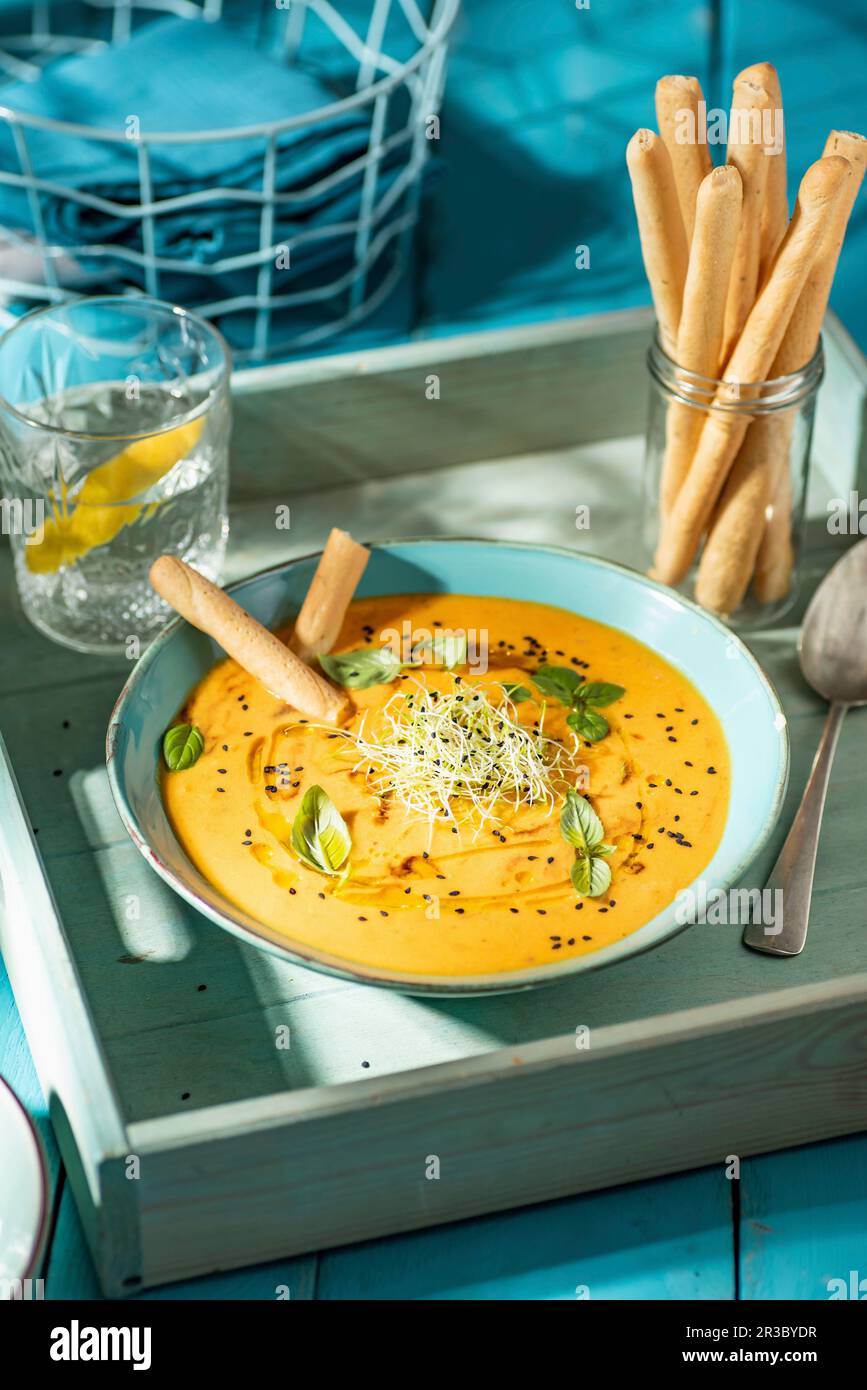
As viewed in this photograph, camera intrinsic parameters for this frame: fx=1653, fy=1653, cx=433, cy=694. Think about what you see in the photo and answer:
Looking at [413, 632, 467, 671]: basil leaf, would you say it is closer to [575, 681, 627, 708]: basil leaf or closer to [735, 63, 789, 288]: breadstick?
[575, 681, 627, 708]: basil leaf

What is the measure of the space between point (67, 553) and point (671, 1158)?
0.54 m

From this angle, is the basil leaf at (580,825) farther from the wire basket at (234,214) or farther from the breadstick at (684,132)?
the wire basket at (234,214)

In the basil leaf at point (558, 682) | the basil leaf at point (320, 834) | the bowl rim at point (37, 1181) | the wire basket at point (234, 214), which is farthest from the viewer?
the wire basket at point (234, 214)

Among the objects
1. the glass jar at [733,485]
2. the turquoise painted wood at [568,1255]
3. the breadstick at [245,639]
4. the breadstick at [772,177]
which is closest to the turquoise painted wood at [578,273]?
the turquoise painted wood at [568,1255]

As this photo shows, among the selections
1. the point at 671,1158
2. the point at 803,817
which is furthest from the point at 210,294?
the point at 671,1158

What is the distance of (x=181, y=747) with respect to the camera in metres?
0.95

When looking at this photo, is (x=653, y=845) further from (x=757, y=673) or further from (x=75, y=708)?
(x=75, y=708)

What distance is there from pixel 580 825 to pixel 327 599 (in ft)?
0.77

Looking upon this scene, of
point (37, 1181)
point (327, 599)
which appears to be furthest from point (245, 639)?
point (37, 1181)

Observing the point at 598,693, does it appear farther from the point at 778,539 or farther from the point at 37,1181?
the point at 37,1181

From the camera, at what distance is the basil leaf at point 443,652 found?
40.0 inches

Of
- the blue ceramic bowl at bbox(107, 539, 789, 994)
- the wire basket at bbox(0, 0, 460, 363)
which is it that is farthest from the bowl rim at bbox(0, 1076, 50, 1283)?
the wire basket at bbox(0, 0, 460, 363)

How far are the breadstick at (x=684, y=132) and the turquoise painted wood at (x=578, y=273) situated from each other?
1.57 ft

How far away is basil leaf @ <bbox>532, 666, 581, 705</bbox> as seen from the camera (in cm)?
99
